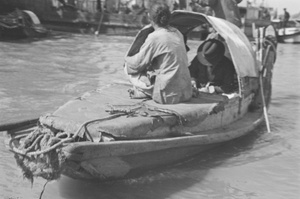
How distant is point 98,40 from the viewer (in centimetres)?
2097

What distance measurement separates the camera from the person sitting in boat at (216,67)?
648cm

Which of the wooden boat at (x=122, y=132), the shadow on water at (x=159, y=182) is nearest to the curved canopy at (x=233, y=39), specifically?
the wooden boat at (x=122, y=132)

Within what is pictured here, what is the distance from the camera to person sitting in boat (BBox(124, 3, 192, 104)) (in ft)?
15.4

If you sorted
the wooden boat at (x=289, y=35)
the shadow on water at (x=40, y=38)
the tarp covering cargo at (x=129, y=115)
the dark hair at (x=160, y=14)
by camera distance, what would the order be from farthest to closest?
the wooden boat at (x=289, y=35) < the shadow on water at (x=40, y=38) < the dark hair at (x=160, y=14) < the tarp covering cargo at (x=129, y=115)

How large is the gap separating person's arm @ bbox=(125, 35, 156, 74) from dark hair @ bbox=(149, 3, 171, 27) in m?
0.19

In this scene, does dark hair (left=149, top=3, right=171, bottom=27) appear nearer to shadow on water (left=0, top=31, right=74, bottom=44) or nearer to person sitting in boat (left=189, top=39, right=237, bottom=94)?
person sitting in boat (left=189, top=39, right=237, bottom=94)

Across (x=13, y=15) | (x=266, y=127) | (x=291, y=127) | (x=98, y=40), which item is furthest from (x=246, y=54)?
(x=98, y=40)

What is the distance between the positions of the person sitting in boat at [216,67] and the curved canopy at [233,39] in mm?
342

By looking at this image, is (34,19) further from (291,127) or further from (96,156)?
(96,156)

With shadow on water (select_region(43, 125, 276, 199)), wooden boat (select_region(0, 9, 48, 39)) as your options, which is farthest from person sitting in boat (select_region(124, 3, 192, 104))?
wooden boat (select_region(0, 9, 48, 39))

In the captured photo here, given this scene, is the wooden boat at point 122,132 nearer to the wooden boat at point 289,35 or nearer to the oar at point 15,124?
the oar at point 15,124

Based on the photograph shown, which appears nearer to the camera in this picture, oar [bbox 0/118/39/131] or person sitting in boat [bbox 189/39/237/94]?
oar [bbox 0/118/39/131]

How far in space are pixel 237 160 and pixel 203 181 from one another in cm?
85

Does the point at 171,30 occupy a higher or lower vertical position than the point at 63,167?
higher
